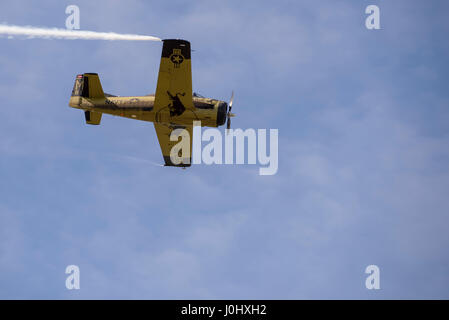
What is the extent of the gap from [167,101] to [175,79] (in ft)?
5.36

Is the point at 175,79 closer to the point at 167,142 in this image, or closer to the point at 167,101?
the point at 167,101

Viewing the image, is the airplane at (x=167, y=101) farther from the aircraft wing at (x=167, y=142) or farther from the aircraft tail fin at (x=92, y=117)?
the aircraft wing at (x=167, y=142)

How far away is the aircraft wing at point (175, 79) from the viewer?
39.7 metres

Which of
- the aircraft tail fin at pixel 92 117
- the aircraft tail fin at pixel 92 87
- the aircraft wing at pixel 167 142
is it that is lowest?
the aircraft wing at pixel 167 142

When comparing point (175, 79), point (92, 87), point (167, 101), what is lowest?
point (167, 101)

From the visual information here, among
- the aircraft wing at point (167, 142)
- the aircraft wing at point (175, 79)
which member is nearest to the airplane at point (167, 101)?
the aircraft wing at point (175, 79)

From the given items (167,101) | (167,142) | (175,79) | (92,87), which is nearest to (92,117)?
(92,87)

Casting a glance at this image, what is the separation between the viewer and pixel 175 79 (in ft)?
133

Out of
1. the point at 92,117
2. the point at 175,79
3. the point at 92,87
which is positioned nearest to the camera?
the point at 175,79

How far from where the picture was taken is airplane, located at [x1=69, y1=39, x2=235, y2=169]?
40.0 meters
